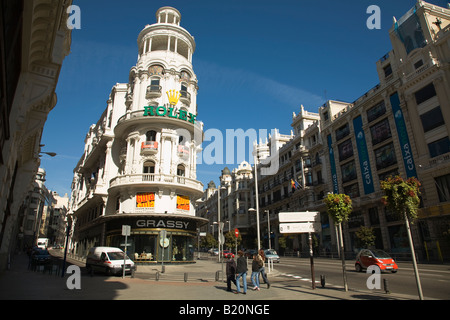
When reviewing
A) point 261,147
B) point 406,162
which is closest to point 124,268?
point 406,162

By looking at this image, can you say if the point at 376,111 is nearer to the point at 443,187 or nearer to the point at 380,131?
the point at 380,131

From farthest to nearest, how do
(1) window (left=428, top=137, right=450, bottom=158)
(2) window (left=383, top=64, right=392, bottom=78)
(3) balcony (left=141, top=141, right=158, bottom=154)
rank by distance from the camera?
(2) window (left=383, top=64, right=392, bottom=78), (3) balcony (left=141, top=141, right=158, bottom=154), (1) window (left=428, top=137, right=450, bottom=158)

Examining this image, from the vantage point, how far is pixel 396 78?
3444cm

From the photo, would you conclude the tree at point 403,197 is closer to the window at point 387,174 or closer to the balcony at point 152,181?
the balcony at point 152,181

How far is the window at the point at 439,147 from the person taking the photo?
2806cm

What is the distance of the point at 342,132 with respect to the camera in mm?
43312

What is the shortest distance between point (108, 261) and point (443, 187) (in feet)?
102

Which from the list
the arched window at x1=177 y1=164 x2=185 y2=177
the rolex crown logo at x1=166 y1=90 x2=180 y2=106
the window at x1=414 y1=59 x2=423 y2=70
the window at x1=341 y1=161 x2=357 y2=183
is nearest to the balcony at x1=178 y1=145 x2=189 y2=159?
the arched window at x1=177 y1=164 x2=185 y2=177

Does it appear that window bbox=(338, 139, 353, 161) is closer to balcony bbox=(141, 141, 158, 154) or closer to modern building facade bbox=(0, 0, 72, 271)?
balcony bbox=(141, 141, 158, 154)

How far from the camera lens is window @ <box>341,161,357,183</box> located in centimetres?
4056

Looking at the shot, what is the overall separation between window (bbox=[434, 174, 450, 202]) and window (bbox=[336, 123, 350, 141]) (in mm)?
15533
